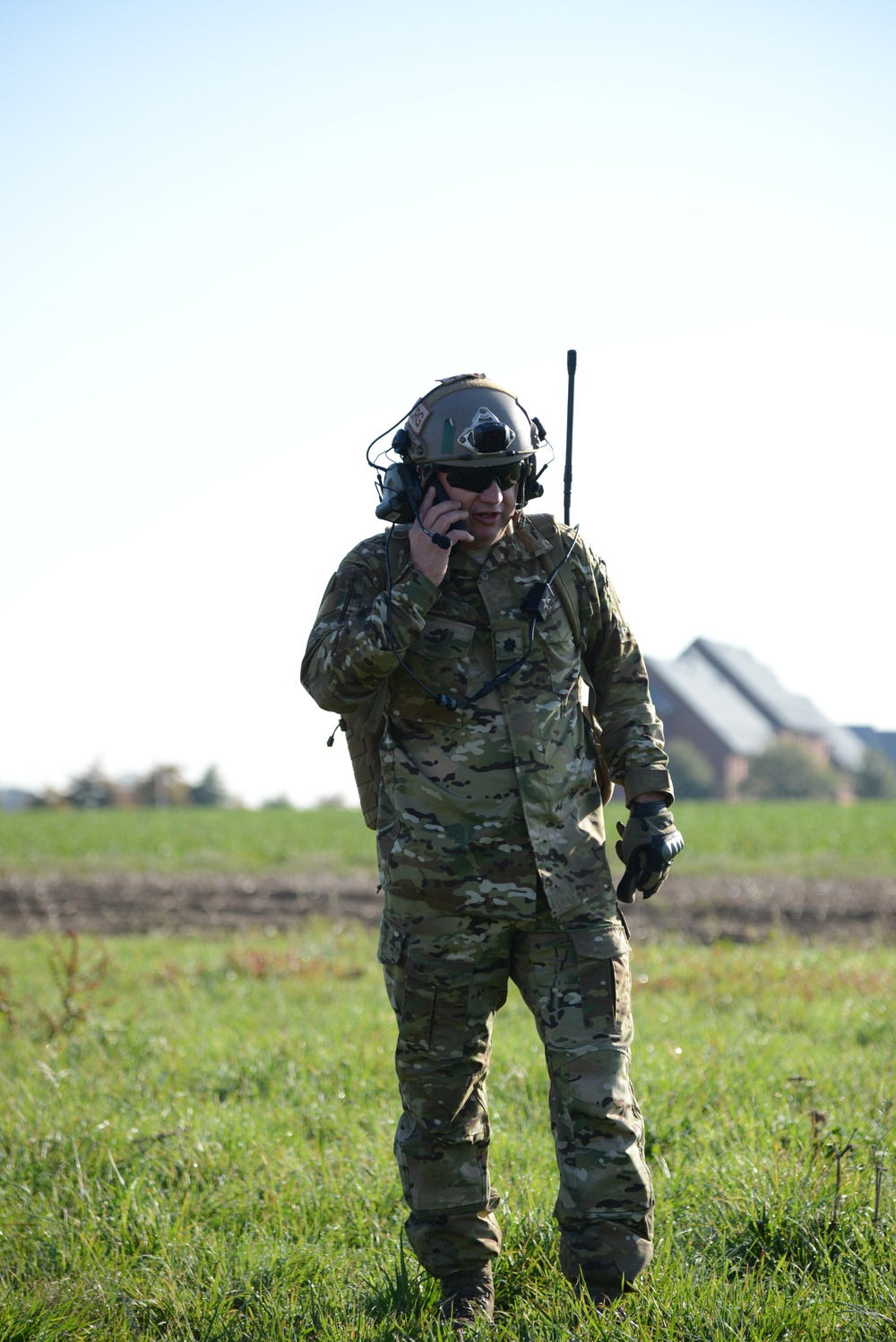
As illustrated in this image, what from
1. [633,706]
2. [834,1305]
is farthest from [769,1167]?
[633,706]

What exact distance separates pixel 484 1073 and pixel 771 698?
7440cm

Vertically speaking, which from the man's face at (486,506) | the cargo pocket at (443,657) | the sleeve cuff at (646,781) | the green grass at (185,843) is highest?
the man's face at (486,506)

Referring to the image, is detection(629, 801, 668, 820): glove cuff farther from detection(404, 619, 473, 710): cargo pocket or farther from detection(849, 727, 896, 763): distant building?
detection(849, 727, 896, 763): distant building

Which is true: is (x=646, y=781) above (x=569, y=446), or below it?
below

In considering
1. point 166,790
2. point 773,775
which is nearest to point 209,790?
point 166,790

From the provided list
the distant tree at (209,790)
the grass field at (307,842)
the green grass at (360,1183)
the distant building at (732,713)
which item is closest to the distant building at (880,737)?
the distant building at (732,713)

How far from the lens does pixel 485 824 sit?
10.8 ft

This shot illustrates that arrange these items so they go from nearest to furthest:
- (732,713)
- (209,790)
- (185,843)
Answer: (185,843)
(209,790)
(732,713)

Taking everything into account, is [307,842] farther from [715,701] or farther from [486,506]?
[715,701]

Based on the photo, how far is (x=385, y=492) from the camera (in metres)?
3.52

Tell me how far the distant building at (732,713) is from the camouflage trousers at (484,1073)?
193 ft

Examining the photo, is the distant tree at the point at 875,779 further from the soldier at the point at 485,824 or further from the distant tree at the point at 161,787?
the soldier at the point at 485,824

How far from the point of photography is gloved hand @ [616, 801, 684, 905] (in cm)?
343

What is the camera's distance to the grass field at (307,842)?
67.2ft
